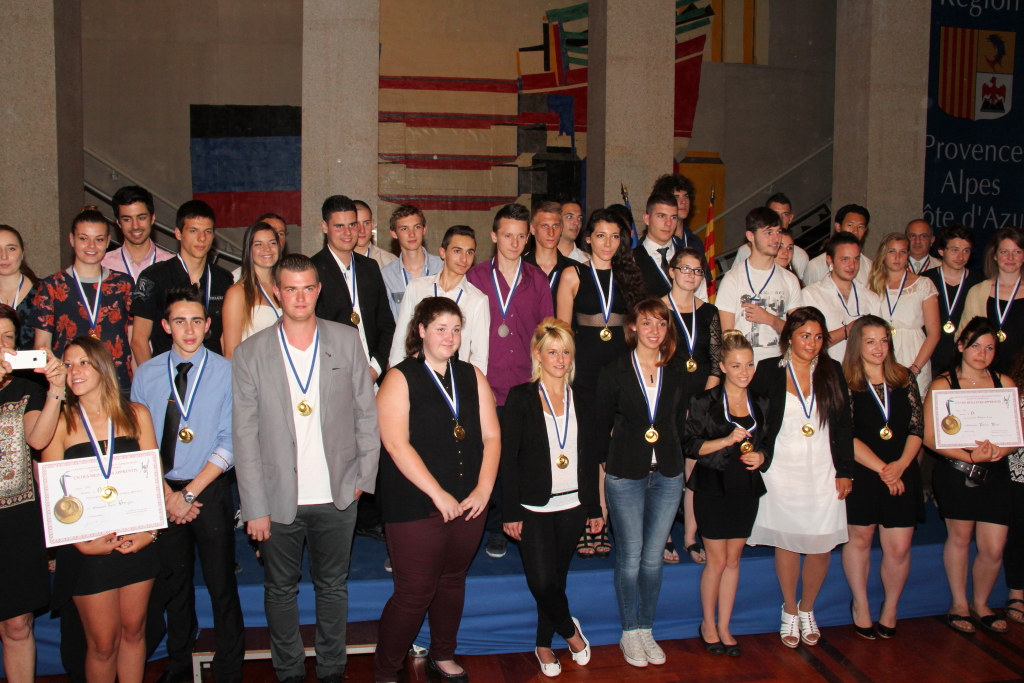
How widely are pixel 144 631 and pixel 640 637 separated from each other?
2.27m

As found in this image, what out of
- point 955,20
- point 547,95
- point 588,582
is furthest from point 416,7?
point 588,582

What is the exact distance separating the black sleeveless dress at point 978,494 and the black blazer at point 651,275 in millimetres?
1638

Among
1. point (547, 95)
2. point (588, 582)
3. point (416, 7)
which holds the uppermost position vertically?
point (416, 7)

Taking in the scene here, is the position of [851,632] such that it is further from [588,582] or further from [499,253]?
[499,253]

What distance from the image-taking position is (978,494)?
4.00 metres

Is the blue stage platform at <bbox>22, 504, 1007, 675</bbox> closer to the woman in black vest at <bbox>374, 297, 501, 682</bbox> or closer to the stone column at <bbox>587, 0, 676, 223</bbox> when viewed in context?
the woman in black vest at <bbox>374, 297, 501, 682</bbox>

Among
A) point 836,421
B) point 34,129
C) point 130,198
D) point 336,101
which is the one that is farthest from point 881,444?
point 34,129

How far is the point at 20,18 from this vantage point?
5469 millimetres

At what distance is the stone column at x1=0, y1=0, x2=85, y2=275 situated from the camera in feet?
17.9

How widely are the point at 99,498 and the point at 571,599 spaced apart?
2280 mm

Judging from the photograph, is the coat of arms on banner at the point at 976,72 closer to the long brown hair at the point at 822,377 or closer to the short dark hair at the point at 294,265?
the long brown hair at the point at 822,377

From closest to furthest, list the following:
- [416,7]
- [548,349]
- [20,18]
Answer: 1. [548,349]
2. [20,18]
3. [416,7]

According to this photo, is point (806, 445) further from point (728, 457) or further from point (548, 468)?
point (548, 468)

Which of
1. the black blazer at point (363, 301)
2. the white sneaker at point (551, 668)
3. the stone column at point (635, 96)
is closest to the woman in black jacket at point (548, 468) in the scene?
the white sneaker at point (551, 668)
